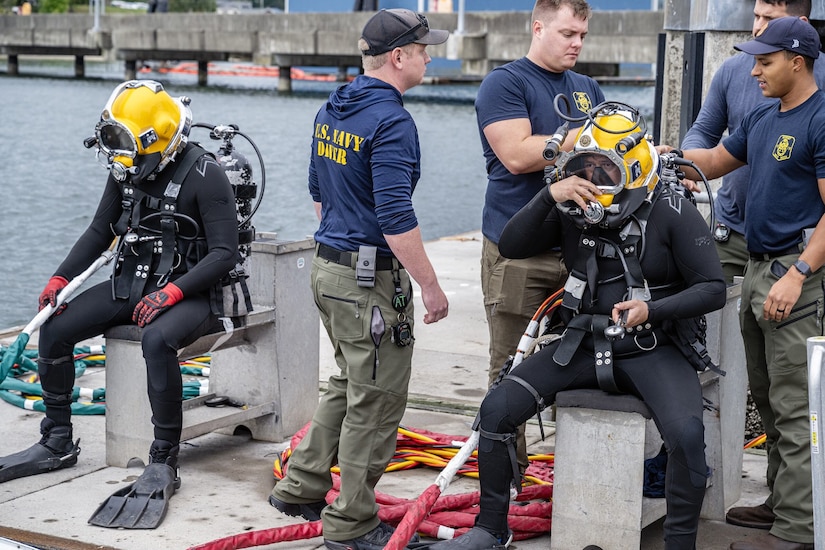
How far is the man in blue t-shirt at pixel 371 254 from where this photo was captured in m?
4.39

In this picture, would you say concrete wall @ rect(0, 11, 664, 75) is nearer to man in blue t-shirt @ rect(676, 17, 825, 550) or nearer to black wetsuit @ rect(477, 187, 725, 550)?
man in blue t-shirt @ rect(676, 17, 825, 550)

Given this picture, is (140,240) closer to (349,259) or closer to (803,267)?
(349,259)

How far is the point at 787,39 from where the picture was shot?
454 cm

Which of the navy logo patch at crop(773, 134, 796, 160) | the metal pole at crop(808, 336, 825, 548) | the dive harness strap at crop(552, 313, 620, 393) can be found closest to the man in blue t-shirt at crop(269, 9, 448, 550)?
the dive harness strap at crop(552, 313, 620, 393)

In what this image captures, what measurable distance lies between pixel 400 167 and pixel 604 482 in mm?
1344

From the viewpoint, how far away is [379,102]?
443cm

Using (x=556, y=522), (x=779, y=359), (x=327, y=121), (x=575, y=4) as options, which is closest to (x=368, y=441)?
(x=556, y=522)

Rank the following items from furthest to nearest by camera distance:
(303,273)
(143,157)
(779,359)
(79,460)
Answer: (303,273)
(79,460)
(143,157)
(779,359)

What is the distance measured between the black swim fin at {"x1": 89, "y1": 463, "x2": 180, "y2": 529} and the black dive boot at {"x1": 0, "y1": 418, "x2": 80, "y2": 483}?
1.79 ft

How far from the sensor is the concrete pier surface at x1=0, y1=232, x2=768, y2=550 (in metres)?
4.73

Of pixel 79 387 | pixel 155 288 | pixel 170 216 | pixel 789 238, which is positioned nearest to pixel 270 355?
pixel 155 288

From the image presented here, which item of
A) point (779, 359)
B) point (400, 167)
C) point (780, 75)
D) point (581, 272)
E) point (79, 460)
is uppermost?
point (780, 75)

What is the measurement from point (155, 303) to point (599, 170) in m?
2.05

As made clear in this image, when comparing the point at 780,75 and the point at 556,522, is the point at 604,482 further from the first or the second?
the point at 780,75
